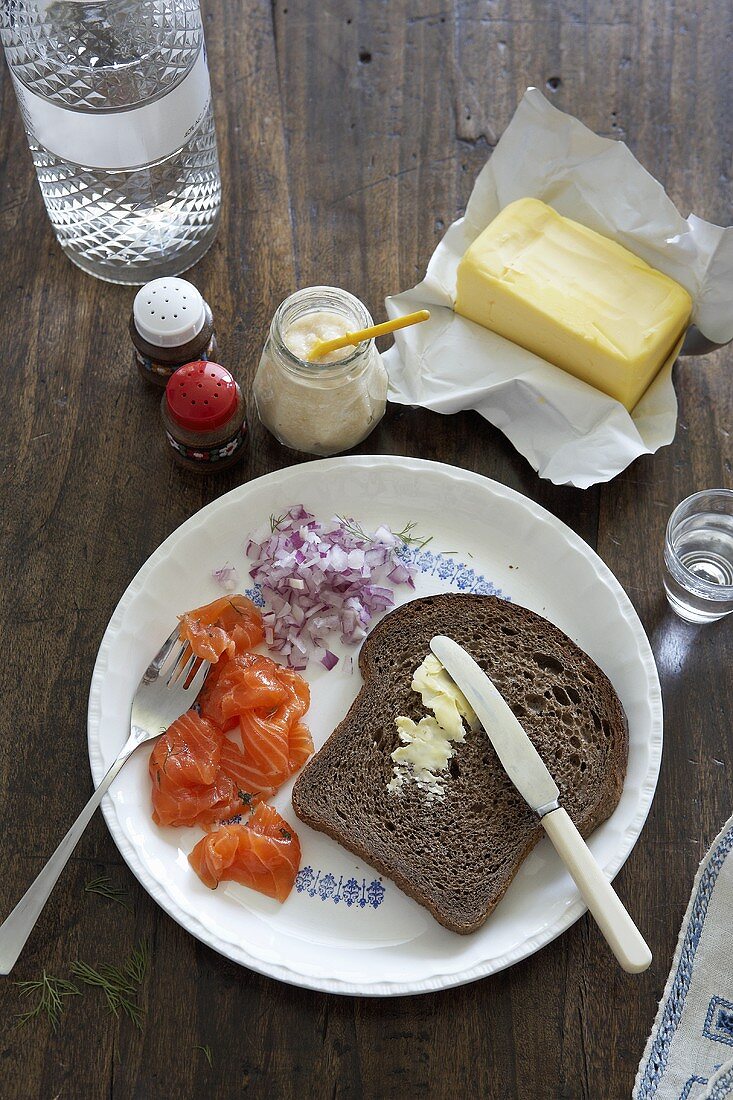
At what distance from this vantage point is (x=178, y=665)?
2.15m

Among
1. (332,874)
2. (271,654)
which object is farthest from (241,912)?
(271,654)

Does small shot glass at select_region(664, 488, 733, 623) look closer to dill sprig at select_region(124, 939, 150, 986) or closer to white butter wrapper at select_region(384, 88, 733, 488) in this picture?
white butter wrapper at select_region(384, 88, 733, 488)

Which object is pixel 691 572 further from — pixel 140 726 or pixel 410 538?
pixel 140 726

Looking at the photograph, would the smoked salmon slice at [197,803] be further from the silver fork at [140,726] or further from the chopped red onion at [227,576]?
the chopped red onion at [227,576]

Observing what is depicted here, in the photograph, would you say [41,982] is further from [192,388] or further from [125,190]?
[125,190]

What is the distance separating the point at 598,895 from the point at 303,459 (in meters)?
1.17

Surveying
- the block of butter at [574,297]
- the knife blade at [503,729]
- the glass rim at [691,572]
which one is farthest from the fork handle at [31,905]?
the block of butter at [574,297]

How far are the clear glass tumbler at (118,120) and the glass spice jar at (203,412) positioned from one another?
476 mm

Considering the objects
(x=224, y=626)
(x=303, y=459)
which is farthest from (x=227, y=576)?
(x=303, y=459)

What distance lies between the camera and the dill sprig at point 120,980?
78.5 inches

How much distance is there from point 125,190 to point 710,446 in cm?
151

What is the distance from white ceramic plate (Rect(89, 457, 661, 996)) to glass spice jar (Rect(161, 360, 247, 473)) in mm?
122

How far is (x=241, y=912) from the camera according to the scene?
2.02 metres

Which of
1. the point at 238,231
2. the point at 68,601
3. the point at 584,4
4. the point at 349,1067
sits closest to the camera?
the point at 349,1067
